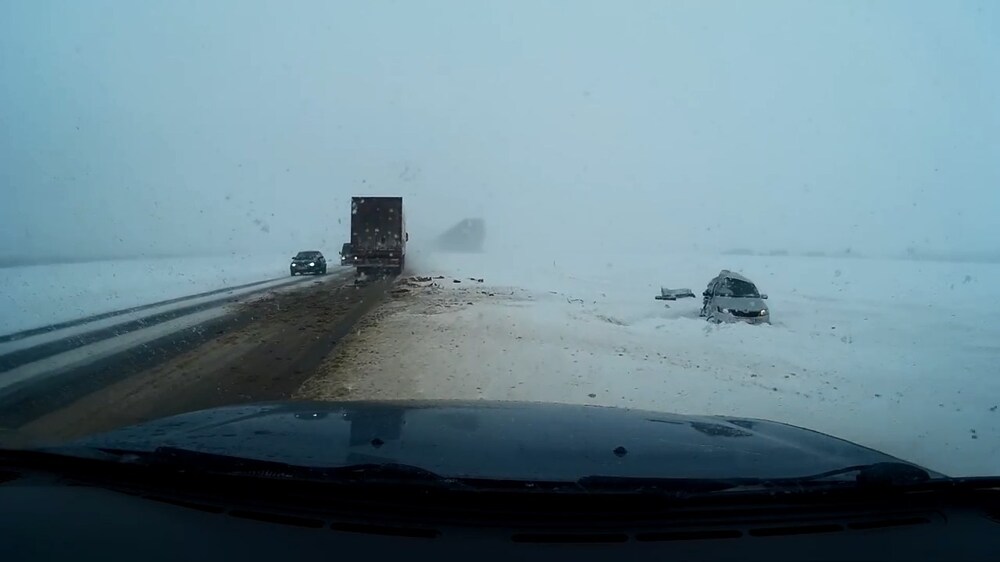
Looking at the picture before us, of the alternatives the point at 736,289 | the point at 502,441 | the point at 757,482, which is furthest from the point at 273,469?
the point at 736,289

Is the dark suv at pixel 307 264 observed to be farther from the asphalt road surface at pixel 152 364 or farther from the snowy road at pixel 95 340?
the asphalt road surface at pixel 152 364

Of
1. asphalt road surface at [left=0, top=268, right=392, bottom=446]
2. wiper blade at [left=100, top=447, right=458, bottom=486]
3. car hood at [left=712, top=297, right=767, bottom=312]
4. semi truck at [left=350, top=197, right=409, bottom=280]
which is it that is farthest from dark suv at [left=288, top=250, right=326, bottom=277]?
wiper blade at [left=100, top=447, right=458, bottom=486]

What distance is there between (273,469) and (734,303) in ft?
54.2

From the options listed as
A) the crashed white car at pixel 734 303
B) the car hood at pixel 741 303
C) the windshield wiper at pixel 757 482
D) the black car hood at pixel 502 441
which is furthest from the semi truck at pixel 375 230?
the windshield wiper at pixel 757 482

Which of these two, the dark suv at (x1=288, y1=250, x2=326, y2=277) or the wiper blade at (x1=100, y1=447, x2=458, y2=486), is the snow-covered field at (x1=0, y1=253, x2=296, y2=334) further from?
the wiper blade at (x1=100, y1=447, x2=458, y2=486)

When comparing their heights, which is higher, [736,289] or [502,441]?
[736,289]

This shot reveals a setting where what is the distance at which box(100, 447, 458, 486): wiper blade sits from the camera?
289 centimetres

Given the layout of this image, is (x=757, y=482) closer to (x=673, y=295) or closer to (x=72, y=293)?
(x=673, y=295)

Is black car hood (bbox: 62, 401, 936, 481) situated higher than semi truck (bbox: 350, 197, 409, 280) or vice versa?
semi truck (bbox: 350, 197, 409, 280)

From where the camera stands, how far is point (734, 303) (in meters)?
18.0

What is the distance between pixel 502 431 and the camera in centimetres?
395

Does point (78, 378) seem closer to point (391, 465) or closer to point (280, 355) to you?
point (280, 355)

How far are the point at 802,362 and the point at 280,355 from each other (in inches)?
347

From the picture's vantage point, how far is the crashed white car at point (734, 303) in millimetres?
17672
